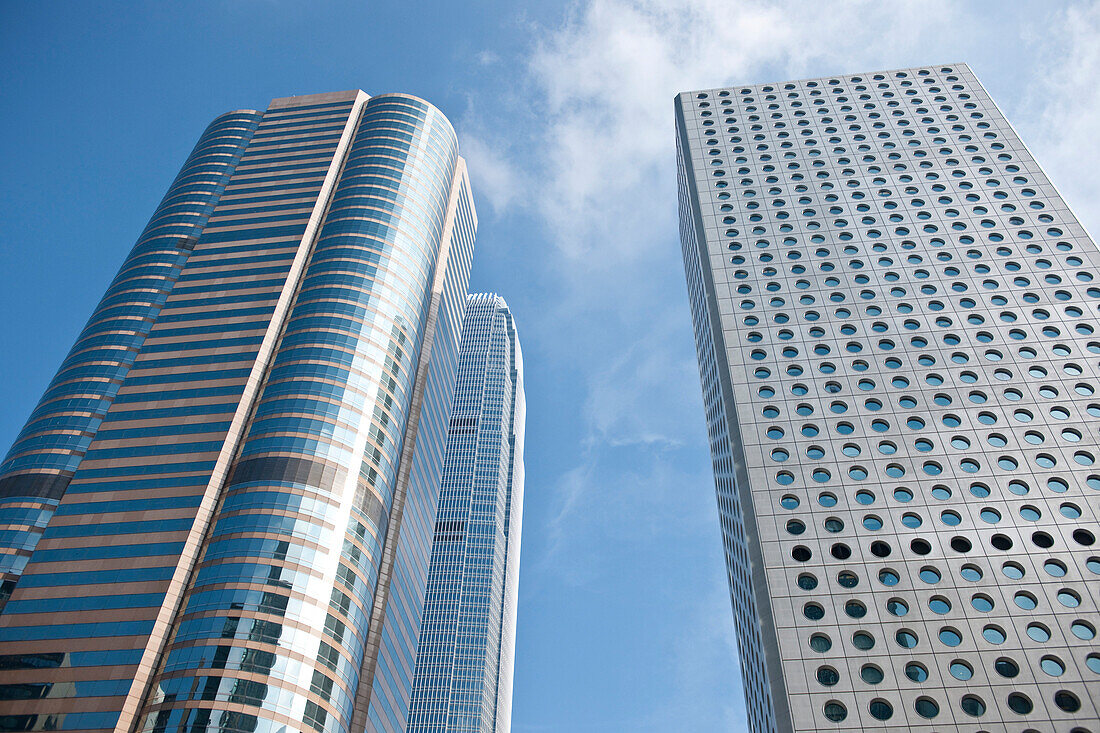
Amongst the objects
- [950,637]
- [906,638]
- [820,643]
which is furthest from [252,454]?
[950,637]

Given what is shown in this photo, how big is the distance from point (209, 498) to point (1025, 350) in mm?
70364

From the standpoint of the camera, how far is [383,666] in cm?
7719

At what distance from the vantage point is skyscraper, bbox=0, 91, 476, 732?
64.5 metres

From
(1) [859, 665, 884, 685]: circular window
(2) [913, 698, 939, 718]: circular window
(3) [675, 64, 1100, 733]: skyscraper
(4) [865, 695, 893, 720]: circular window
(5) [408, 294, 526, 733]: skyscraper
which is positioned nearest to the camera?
(2) [913, 698, 939, 718]: circular window

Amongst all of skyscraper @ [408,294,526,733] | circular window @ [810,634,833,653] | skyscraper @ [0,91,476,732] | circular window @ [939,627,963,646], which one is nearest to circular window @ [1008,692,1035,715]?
circular window @ [939,627,963,646]

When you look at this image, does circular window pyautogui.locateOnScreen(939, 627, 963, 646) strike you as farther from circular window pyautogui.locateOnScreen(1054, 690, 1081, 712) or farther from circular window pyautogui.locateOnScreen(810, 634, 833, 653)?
circular window pyautogui.locateOnScreen(810, 634, 833, 653)

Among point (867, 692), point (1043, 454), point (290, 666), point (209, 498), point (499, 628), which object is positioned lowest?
point (867, 692)

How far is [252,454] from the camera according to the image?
77.9 metres

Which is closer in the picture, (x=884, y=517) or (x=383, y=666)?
(x=884, y=517)

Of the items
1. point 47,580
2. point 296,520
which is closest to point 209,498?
point 296,520

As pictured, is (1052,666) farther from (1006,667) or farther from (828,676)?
(828,676)

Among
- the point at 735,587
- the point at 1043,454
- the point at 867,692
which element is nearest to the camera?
the point at 867,692

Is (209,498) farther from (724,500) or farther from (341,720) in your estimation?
(724,500)

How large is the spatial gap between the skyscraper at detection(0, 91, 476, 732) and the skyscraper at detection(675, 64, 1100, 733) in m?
33.4
